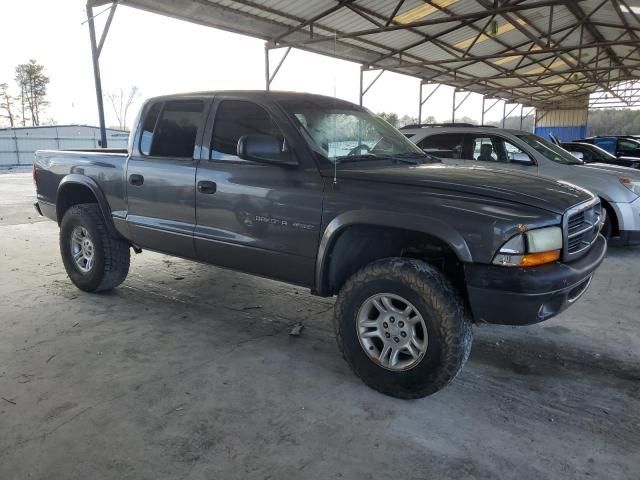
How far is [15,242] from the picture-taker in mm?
7332

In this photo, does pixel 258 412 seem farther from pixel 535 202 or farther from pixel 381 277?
pixel 535 202

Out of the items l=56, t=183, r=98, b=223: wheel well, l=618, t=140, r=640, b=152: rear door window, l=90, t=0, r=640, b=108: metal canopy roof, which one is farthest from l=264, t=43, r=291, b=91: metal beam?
l=618, t=140, r=640, b=152: rear door window

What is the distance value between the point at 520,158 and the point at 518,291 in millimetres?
5105

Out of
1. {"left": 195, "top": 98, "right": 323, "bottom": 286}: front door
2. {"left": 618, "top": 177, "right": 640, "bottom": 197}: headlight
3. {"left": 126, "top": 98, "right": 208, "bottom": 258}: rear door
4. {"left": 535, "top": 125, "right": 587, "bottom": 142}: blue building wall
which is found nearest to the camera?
{"left": 195, "top": 98, "right": 323, "bottom": 286}: front door

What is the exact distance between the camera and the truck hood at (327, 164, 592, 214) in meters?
2.74

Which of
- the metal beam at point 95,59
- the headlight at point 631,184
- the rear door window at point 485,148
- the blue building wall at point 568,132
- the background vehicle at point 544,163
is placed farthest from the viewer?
the blue building wall at point 568,132

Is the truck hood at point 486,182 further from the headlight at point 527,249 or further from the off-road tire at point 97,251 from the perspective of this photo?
the off-road tire at point 97,251

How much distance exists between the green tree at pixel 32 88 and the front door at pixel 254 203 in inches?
1997

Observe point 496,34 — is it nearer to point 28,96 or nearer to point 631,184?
point 631,184

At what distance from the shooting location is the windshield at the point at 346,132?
11.3ft

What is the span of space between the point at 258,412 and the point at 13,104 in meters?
55.2

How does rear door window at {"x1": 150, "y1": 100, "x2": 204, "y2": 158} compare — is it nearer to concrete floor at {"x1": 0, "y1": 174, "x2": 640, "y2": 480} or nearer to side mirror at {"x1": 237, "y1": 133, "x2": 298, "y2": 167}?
side mirror at {"x1": 237, "y1": 133, "x2": 298, "y2": 167}

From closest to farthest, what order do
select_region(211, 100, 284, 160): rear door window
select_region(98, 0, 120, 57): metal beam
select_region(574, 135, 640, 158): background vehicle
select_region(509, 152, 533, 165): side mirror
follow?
select_region(211, 100, 284, 160): rear door window → select_region(509, 152, 533, 165): side mirror → select_region(98, 0, 120, 57): metal beam → select_region(574, 135, 640, 158): background vehicle

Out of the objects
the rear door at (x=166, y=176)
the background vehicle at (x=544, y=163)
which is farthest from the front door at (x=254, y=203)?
the background vehicle at (x=544, y=163)
